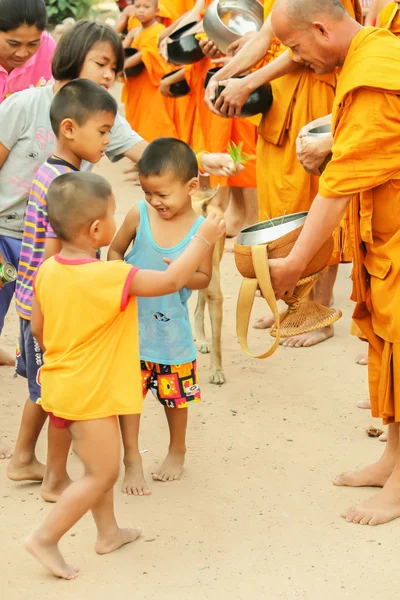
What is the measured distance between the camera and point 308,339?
543 cm

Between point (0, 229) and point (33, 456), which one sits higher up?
point (0, 229)

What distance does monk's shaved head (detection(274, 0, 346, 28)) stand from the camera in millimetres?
3143

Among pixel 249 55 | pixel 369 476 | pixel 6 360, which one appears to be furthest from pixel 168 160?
pixel 6 360

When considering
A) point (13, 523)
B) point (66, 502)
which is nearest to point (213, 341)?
point (13, 523)

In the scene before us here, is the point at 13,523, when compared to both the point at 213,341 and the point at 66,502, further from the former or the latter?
the point at 213,341

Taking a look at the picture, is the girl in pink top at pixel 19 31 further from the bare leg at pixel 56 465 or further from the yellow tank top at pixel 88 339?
the bare leg at pixel 56 465

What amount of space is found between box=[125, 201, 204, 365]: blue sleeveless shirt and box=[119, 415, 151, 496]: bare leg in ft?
0.87

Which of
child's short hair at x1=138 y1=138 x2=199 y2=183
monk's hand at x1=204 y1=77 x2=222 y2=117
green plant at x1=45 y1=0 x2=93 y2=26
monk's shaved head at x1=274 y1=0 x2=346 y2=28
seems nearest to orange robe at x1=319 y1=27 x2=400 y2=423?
monk's shaved head at x1=274 y1=0 x2=346 y2=28

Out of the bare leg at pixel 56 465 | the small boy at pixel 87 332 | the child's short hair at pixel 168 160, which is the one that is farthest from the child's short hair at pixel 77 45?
the bare leg at pixel 56 465

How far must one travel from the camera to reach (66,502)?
2.96m

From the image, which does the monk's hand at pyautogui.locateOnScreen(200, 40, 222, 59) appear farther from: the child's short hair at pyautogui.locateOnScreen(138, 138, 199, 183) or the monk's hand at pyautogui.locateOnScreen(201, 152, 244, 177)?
the child's short hair at pyautogui.locateOnScreen(138, 138, 199, 183)

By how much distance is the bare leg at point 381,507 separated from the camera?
3.46 metres

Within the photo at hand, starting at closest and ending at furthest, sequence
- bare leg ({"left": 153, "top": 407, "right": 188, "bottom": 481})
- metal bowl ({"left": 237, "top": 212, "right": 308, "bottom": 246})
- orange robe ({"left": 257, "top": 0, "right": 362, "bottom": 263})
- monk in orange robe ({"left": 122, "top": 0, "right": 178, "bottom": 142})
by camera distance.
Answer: metal bowl ({"left": 237, "top": 212, "right": 308, "bottom": 246}), bare leg ({"left": 153, "top": 407, "right": 188, "bottom": 481}), orange robe ({"left": 257, "top": 0, "right": 362, "bottom": 263}), monk in orange robe ({"left": 122, "top": 0, "right": 178, "bottom": 142})

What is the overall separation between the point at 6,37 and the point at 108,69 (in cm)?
61
